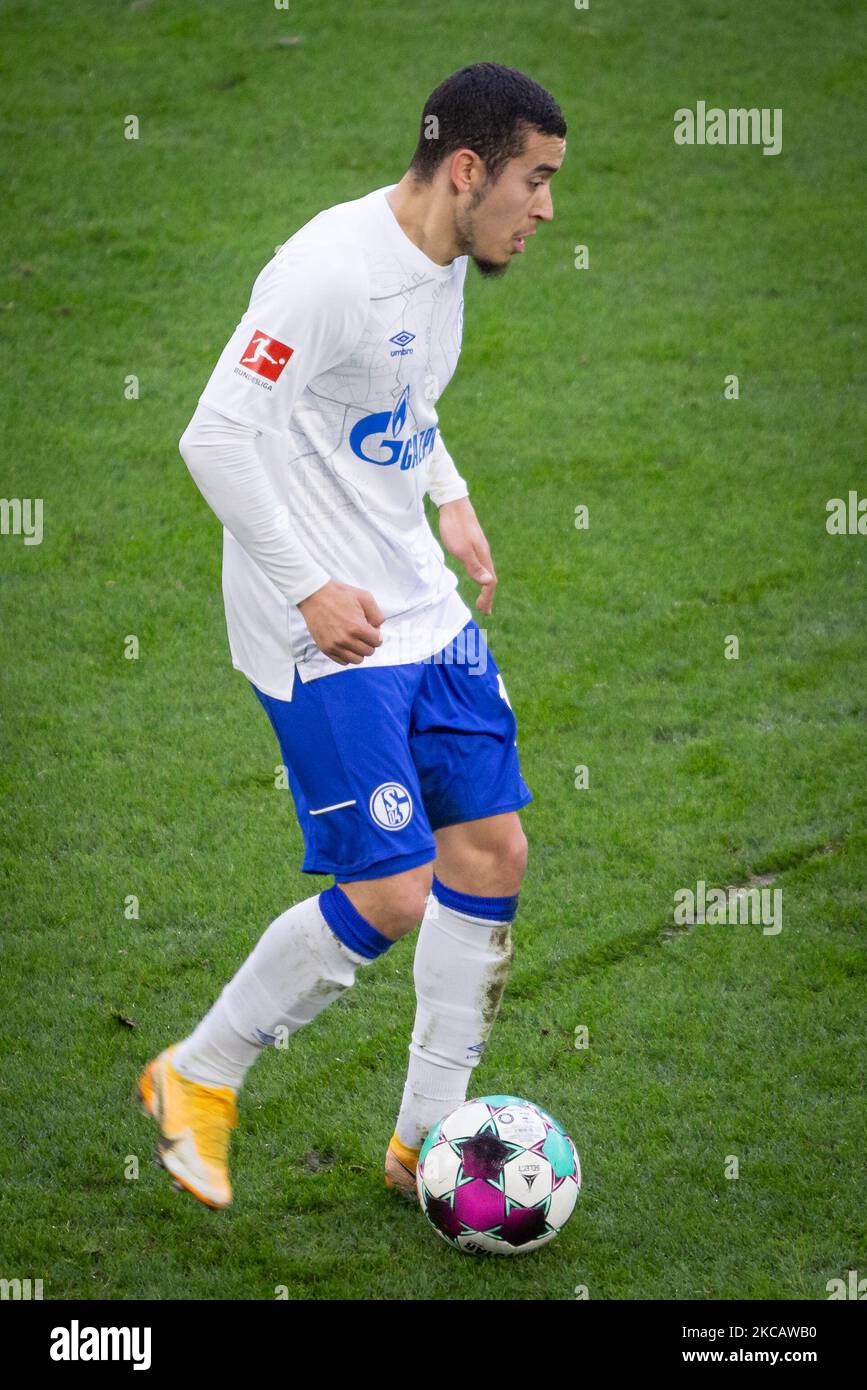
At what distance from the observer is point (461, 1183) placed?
3.54m

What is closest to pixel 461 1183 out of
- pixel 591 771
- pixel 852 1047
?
pixel 852 1047

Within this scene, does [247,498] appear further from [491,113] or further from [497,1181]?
[497,1181]

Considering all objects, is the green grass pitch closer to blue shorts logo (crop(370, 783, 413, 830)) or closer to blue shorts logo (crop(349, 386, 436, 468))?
blue shorts logo (crop(370, 783, 413, 830))

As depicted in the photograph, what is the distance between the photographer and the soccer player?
314cm

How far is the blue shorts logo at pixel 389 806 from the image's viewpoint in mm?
3330

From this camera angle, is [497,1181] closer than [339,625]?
No

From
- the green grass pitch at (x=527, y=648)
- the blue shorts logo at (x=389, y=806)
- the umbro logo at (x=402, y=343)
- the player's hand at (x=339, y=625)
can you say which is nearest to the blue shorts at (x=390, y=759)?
the blue shorts logo at (x=389, y=806)

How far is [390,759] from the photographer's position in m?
3.35

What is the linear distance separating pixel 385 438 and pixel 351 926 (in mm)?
1074

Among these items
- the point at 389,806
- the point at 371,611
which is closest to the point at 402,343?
the point at 371,611

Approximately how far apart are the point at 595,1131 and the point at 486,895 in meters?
0.84

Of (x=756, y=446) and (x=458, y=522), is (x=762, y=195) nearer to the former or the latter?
(x=756, y=446)

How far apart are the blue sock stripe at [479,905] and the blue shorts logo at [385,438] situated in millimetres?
999

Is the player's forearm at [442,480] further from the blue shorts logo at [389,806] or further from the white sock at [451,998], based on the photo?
the white sock at [451,998]
